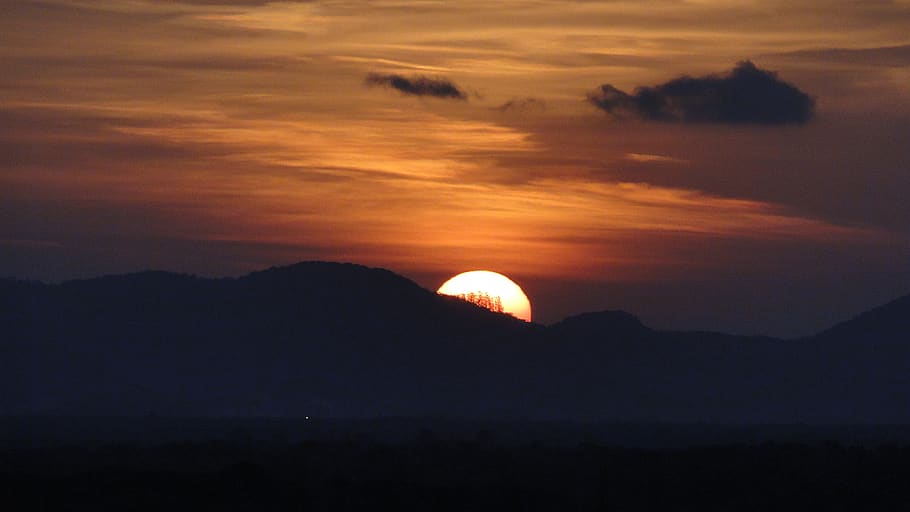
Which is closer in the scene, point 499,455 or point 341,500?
point 341,500

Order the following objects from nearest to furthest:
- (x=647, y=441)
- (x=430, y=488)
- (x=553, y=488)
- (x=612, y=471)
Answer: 1. (x=430, y=488)
2. (x=553, y=488)
3. (x=612, y=471)
4. (x=647, y=441)

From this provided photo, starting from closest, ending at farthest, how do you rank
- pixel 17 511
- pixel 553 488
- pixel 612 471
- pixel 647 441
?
1. pixel 17 511
2. pixel 553 488
3. pixel 612 471
4. pixel 647 441

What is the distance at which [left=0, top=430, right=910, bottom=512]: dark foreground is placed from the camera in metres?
67.3

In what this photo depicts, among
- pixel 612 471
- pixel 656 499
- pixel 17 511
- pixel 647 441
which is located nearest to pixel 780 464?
pixel 612 471

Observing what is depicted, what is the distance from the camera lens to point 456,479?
8381cm

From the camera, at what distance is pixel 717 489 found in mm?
80438

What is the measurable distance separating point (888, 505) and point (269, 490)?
2780 centimetres

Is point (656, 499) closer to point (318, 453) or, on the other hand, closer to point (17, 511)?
point (17, 511)

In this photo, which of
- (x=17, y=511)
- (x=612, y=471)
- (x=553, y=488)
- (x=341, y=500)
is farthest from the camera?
(x=612, y=471)

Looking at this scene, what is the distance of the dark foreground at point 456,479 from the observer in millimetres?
67312

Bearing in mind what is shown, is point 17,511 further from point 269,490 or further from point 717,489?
point 717,489

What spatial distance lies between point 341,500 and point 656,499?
1653cm

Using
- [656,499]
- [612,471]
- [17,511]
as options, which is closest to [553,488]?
[656,499]

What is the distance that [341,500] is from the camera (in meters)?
67.7
